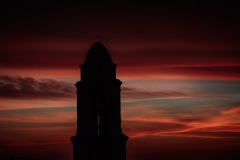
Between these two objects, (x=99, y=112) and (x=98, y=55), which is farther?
(x=99, y=112)

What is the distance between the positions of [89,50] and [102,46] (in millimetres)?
1089

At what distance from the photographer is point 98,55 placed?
42.2 metres

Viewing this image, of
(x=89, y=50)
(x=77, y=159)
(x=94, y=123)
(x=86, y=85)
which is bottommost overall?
(x=77, y=159)

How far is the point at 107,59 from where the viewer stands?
42125mm

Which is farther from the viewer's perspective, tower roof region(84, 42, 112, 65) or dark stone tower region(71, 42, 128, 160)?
tower roof region(84, 42, 112, 65)

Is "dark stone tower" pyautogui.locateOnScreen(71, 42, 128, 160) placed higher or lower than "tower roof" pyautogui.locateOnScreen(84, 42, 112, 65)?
lower

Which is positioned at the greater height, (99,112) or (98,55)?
(98,55)

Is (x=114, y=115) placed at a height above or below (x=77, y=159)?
above

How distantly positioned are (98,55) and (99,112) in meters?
4.41

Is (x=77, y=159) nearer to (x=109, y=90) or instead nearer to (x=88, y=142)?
(x=88, y=142)

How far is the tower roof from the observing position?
42.0 m

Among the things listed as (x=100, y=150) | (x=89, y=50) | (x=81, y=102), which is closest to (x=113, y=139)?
A: (x=100, y=150)

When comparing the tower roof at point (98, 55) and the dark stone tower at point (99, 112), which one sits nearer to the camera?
the dark stone tower at point (99, 112)

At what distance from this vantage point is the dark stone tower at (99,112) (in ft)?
136
